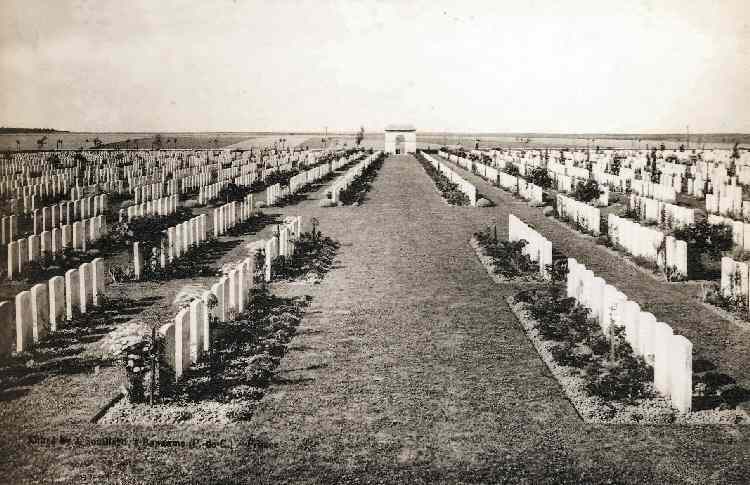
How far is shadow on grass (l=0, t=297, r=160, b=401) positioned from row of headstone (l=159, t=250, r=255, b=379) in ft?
3.79

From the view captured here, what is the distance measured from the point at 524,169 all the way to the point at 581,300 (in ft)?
105

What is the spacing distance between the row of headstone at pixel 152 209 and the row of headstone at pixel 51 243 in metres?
2.30

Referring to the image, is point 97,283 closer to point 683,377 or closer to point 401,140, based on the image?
point 683,377

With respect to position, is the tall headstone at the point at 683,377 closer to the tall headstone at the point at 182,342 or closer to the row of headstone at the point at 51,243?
the tall headstone at the point at 182,342

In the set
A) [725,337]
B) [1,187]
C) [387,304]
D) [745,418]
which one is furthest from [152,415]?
[1,187]

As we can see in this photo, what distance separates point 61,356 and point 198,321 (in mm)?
1959

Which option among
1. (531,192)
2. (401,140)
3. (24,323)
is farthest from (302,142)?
(24,323)

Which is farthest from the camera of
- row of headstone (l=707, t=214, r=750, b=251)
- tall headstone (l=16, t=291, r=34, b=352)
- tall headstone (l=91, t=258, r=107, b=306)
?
row of headstone (l=707, t=214, r=750, b=251)

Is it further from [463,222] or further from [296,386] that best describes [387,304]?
[463,222]

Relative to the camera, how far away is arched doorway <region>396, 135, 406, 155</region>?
85938 millimetres

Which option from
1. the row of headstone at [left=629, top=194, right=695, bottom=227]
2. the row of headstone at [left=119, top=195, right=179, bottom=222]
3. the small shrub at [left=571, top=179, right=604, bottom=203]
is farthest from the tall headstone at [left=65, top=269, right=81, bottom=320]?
the small shrub at [left=571, top=179, right=604, bottom=203]

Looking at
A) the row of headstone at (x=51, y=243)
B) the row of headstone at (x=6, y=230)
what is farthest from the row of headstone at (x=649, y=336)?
the row of headstone at (x=6, y=230)

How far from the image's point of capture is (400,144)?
283ft

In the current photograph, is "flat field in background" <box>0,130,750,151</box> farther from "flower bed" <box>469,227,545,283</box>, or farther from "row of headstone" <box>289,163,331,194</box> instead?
"flower bed" <box>469,227,545,283</box>
